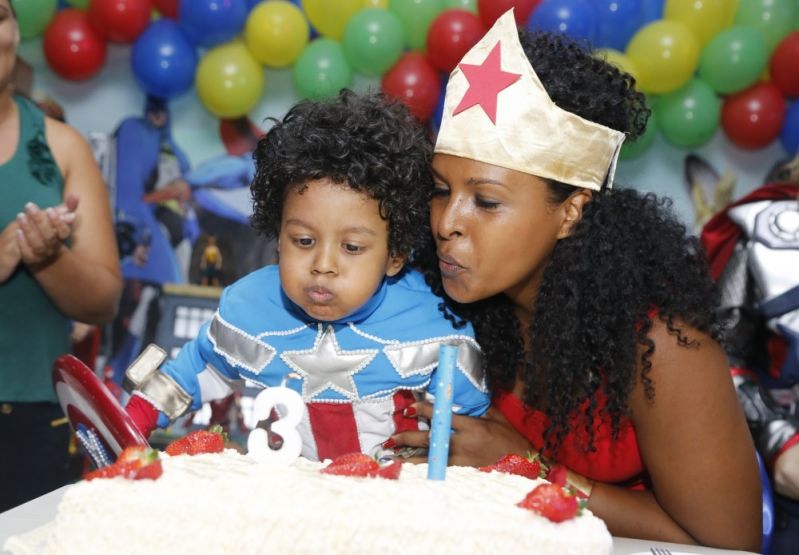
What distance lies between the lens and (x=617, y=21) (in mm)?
4043

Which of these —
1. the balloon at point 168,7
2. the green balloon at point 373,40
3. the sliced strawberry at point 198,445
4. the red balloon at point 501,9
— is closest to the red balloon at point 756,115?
the red balloon at point 501,9

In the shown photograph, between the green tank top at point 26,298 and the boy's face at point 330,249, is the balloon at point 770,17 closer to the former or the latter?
the boy's face at point 330,249

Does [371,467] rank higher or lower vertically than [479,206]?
lower

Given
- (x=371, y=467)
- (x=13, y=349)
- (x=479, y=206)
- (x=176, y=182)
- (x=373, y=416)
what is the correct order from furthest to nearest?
(x=176, y=182), (x=13, y=349), (x=373, y=416), (x=479, y=206), (x=371, y=467)

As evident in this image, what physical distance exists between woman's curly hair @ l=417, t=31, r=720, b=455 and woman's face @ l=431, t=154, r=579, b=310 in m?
0.06

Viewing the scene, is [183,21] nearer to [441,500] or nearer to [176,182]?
[176,182]

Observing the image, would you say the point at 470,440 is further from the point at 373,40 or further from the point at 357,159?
the point at 373,40

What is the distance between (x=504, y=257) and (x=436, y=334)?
1.08 feet

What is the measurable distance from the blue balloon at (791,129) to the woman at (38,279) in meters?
3.09

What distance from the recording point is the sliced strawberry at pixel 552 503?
1433 mm

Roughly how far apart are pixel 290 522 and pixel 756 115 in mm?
3465

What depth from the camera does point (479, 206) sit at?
1921 millimetres

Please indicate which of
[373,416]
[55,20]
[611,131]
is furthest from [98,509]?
[55,20]

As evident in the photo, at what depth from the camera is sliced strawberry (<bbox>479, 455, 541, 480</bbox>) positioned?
170cm
